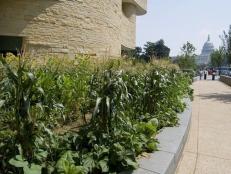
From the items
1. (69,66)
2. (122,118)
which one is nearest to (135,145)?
(122,118)

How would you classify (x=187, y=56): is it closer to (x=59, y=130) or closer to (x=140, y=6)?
(x=140, y=6)

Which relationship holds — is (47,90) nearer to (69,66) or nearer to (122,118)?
(122,118)

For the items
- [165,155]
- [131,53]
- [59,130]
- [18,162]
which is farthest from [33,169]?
[131,53]

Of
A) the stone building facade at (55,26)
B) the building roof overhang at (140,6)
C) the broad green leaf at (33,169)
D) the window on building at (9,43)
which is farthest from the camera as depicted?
the building roof overhang at (140,6)

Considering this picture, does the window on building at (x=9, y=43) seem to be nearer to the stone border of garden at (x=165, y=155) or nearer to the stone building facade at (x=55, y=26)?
the stone building facade at (x=55, y=26)

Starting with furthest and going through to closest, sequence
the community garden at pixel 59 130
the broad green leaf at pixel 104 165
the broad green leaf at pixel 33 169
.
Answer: the broad green leaf at pixel 104 165
the community garden at pixel 59 130
the broad green leaf at pixel 33 169

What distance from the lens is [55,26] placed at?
15.0 m

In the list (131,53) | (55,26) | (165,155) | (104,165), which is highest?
(55,26)

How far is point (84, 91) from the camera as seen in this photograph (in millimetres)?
6012

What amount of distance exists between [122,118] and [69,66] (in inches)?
147

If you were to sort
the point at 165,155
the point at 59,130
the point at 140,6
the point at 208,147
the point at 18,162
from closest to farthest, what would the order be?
the point at 18,162
the point at 165,155
the point at 59,130
the point at 208,147
the point at 140,6

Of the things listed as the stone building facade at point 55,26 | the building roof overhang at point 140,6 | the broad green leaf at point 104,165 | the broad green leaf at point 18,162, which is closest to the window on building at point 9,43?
the stone building facade at point 55,26

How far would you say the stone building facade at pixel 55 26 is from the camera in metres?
14.3

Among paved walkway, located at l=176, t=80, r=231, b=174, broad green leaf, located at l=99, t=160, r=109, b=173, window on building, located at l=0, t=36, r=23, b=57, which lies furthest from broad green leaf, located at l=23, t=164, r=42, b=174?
window on building, located at l=0, t=36, r=23, b=57
